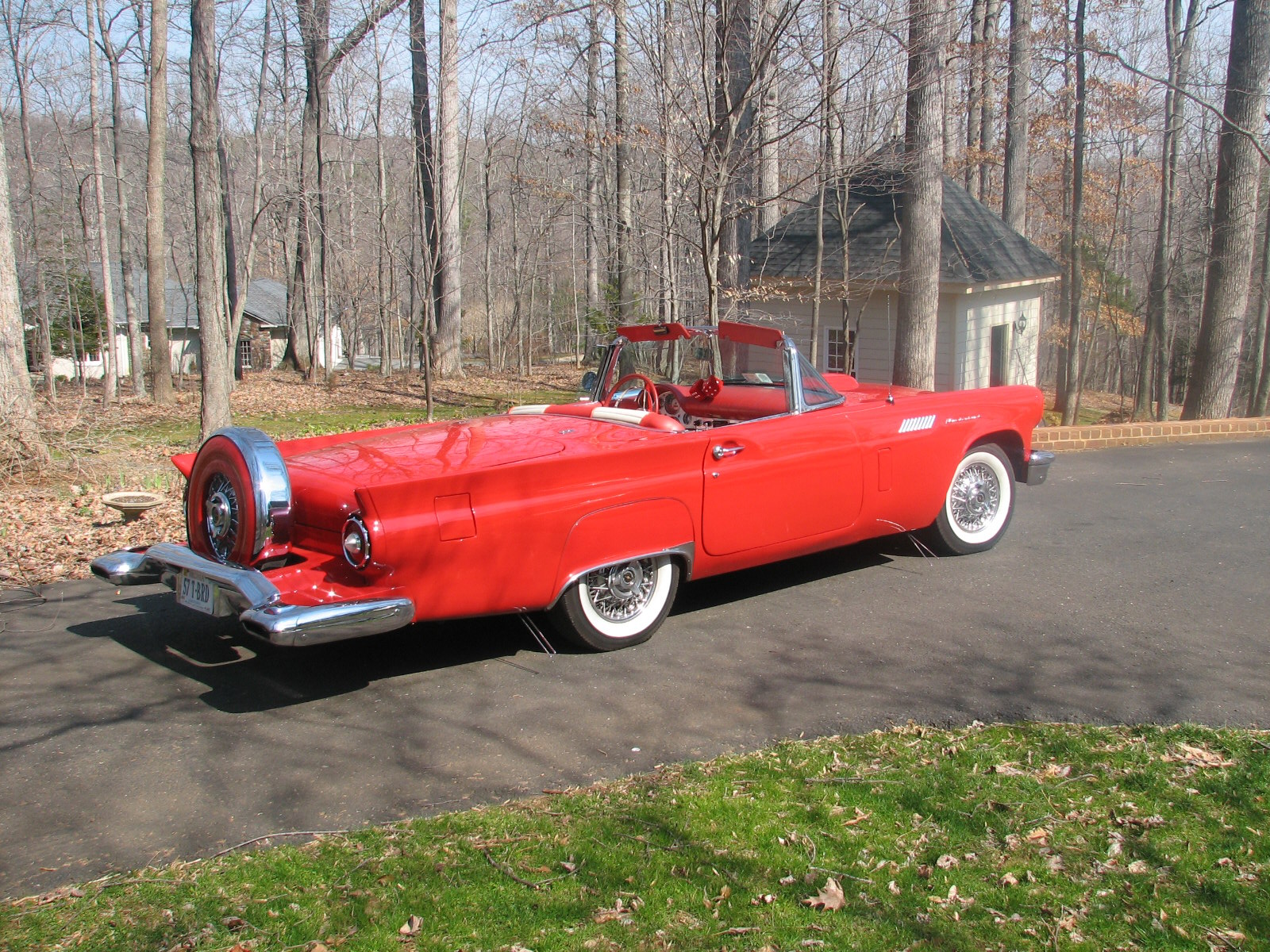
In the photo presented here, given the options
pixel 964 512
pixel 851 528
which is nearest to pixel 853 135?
pixel 964 512

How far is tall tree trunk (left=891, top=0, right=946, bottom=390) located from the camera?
39.9ft

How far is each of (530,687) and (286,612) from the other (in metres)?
1.19

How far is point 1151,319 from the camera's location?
58.8ft

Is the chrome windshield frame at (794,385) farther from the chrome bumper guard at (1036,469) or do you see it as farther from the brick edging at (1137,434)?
the brick edging at (1137,434)

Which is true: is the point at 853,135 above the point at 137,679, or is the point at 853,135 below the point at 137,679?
above

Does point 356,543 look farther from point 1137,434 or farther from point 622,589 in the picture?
point 1137,434

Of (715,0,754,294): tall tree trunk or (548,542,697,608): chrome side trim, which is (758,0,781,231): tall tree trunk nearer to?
(715,0,754,294): tall tree trunk

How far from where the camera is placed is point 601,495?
4844 millimetres

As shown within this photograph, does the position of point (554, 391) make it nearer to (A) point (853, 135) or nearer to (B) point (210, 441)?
(A) point (853, 135)

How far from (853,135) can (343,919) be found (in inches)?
424

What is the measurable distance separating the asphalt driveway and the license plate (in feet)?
1.33

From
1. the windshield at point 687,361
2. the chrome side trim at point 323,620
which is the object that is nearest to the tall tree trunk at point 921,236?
the windshield at point 687,361

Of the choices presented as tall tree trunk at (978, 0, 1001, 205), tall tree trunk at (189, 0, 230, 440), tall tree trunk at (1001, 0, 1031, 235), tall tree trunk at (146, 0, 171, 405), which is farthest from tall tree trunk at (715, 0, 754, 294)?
tall tree trunk at (146, 0, 171, 405)

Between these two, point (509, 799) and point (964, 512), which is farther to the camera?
point (964, 512)
